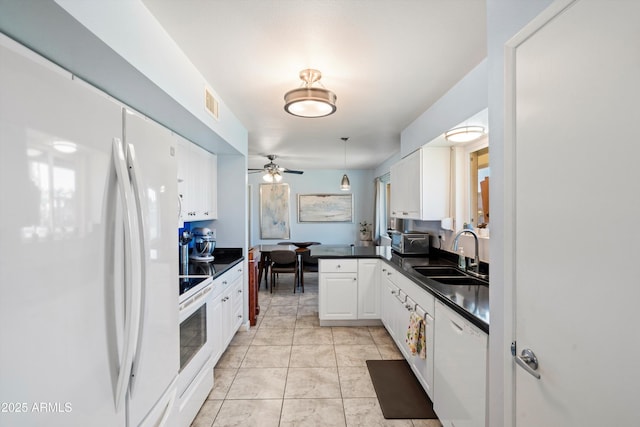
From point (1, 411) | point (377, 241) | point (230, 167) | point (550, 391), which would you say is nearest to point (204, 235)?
point (230, 167)

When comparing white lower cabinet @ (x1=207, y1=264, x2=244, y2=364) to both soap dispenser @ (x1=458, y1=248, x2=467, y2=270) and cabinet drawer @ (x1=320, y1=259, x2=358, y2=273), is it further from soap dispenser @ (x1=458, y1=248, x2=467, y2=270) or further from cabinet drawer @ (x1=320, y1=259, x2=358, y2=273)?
soap dispenser @ (x1=458, y1=248, x2=467, y2=270)

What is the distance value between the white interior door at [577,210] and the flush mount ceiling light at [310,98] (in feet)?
4.10

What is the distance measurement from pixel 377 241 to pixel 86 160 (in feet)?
20.6

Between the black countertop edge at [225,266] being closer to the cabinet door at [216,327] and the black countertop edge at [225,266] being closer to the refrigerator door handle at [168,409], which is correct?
the cabinet door at [216,327]

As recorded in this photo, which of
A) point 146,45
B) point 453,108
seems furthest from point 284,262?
point 146,45

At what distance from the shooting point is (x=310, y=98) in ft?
6.80

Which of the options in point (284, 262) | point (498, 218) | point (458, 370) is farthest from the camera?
point (284, 262)

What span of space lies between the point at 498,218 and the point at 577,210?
0.36 metres

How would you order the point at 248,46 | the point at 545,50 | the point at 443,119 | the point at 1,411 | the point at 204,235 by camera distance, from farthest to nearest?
the point at 204,235 → the point at 443,119 → the point at 248,46 → the point at 545,50 → the point at 1,411

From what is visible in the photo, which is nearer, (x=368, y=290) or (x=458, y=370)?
(x=458, y=370)

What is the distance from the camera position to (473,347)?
1425 millimetres

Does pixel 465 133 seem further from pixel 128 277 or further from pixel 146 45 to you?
pixel 128 277

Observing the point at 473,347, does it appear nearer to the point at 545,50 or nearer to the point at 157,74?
the point at 545,50

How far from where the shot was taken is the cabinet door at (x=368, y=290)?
3502 mm
